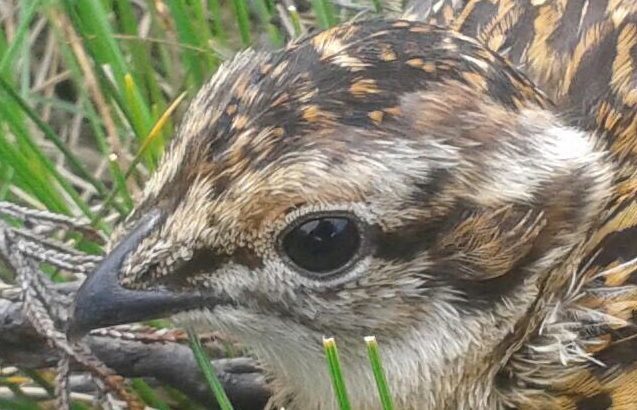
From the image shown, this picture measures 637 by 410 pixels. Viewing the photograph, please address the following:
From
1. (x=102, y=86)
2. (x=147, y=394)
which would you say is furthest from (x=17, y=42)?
(x=147, y=394)

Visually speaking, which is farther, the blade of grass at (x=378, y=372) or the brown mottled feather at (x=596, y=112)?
the brown mottled feather at (x=596, y=112)

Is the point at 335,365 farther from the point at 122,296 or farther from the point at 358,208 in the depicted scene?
the point at 122,296

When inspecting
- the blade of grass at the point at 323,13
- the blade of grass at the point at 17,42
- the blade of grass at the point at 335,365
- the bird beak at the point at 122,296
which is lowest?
the blade of grass at the point at 335,365

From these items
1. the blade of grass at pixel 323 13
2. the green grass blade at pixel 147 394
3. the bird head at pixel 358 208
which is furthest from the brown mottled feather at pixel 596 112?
the green grass blade at pixel 147 394

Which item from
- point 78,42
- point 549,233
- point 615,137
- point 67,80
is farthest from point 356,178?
point 67,80

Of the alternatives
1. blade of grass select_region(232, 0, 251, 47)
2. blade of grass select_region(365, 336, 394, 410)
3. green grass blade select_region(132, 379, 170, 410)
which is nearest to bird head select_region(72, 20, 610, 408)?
blade of grass select_region(365, 336, 394, 410)

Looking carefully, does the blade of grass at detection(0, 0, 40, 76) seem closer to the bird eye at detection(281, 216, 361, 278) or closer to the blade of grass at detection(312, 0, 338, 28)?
the blade of grass at detection(312, 0, 338, 28)

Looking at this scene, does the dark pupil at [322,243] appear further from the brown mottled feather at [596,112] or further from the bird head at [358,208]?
the brown mottled feather at [596,112]
